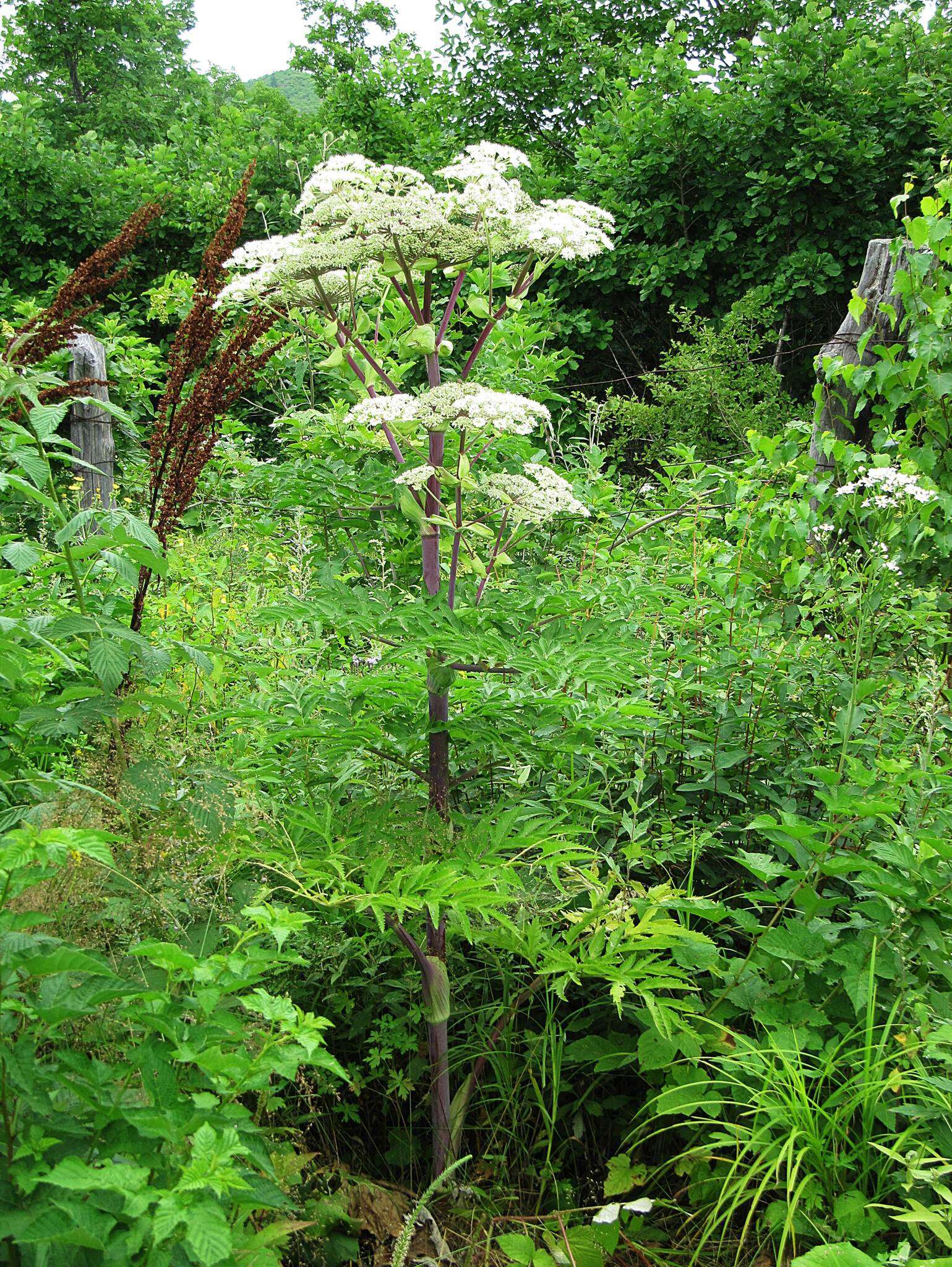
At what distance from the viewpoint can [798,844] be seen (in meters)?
2.06

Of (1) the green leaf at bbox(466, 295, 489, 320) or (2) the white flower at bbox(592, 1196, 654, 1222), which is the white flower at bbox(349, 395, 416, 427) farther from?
(2) the white flower at bbox(592, 1196, 654, 1222)

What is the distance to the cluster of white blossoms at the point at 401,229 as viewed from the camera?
1932 millimetres

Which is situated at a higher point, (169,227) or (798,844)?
(169,227)

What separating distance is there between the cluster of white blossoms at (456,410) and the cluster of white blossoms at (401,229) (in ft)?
1.00

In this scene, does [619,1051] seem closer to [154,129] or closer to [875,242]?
[875,242]

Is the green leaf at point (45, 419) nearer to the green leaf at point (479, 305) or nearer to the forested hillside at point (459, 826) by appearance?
the forested hillside at point (459, 826)

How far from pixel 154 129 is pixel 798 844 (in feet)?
61.2

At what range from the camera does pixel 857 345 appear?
12.7 feet

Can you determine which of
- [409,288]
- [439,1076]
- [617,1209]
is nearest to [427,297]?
[409,288]

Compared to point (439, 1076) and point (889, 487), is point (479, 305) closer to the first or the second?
point (889, 487)

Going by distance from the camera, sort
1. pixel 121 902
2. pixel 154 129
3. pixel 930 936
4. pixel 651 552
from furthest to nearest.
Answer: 1. pixel 154 129
2. pixel 651 552
3. pixel 930 936
4. pixel 121 902

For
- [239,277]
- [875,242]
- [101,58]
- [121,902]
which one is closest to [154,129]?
[101,58]

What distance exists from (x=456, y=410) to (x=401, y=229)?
0.38 m

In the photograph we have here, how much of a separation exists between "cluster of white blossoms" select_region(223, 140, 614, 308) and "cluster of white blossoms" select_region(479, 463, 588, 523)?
0.49 meters
